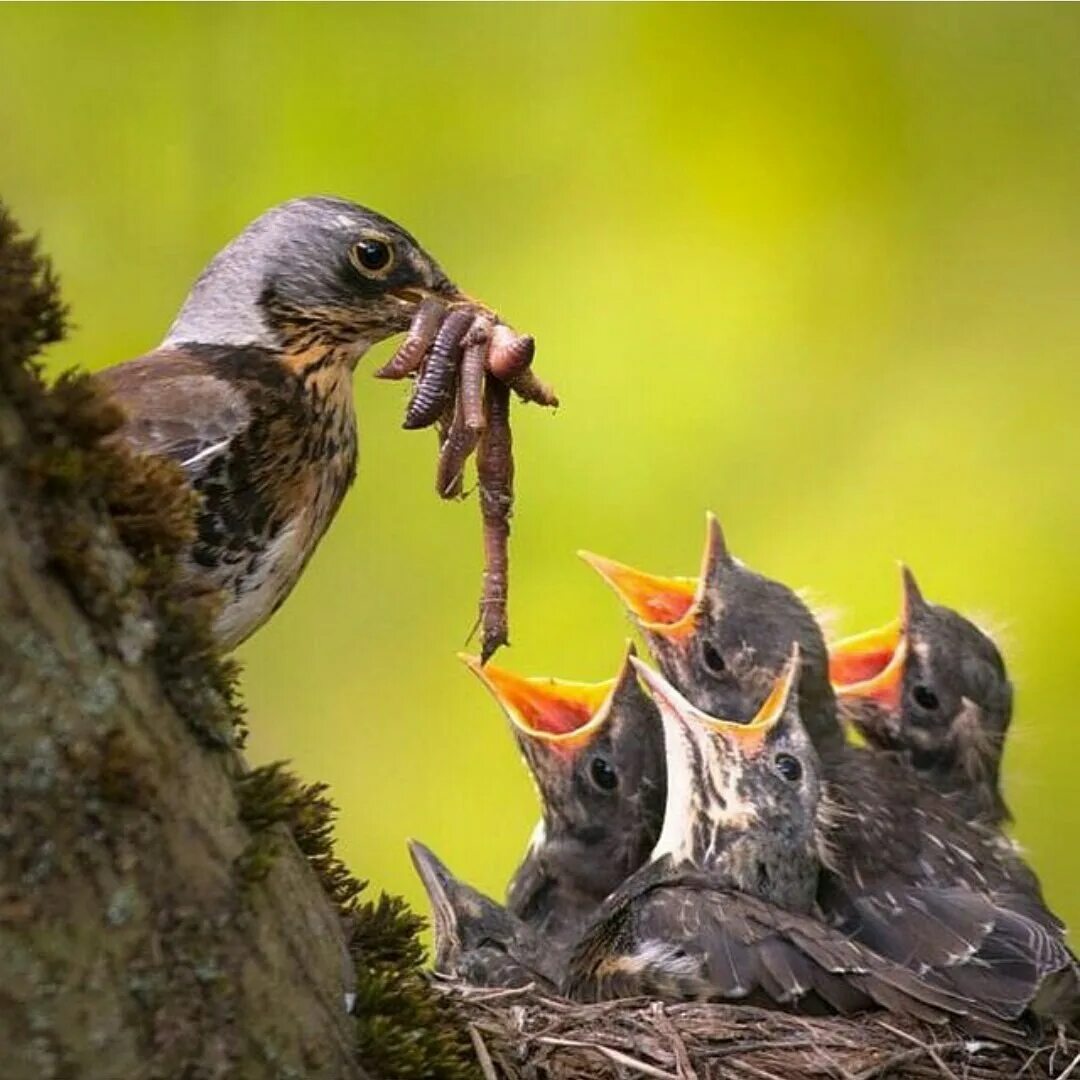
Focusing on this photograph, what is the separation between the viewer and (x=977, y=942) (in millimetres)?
3998

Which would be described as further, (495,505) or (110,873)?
(495,505)

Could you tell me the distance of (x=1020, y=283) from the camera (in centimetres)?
642

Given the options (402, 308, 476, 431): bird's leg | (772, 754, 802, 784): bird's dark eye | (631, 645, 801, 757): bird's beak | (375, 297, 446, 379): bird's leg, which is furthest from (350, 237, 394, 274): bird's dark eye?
(772, 754, 802, 784): bird's dark eye

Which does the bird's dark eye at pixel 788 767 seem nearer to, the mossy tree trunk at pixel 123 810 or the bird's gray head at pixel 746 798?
the bird's gray head at pixel 746 798

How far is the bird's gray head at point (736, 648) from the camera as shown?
4930 mm

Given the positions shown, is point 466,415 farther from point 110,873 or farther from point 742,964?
point 110,873

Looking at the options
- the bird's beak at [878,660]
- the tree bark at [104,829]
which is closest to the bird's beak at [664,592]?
the bird's beak at [878,660]

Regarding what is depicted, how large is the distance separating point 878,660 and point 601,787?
1.12m

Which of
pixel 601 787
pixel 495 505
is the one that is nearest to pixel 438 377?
pixel 495 505

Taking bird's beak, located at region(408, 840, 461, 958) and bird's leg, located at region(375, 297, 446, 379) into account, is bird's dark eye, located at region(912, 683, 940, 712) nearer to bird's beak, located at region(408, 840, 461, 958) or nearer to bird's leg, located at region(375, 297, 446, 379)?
bird's beak, located at region(408, 840, 461, 958)

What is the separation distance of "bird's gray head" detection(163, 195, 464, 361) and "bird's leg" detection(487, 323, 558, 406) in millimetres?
371

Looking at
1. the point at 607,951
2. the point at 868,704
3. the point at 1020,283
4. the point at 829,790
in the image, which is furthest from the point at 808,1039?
the point at 1020,283

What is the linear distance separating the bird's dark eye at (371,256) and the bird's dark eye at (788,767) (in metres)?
1.37

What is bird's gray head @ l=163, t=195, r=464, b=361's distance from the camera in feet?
12.9
